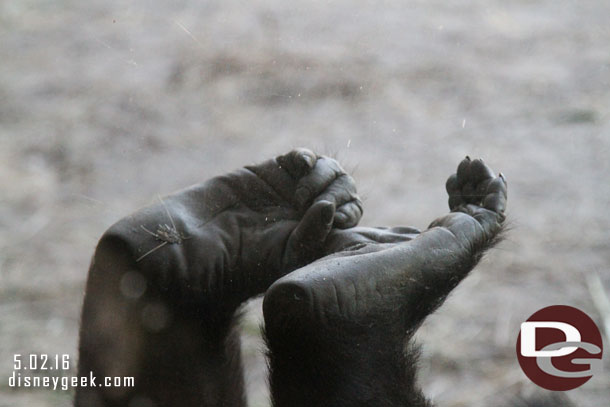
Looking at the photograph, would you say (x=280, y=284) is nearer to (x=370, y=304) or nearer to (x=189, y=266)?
(x=370, y=304)

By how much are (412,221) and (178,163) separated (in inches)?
21.4

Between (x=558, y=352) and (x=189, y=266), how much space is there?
0.57 metres

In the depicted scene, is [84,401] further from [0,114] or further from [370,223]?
[0,114]

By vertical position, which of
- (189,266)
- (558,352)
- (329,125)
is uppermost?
(329,125)

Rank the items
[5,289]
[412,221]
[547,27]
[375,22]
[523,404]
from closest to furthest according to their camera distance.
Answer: [523,404]
[375,22]
[547,27]
[412,221]
[5,289]

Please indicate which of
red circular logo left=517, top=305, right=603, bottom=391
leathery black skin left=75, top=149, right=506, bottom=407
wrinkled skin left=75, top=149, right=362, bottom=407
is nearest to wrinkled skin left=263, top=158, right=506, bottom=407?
leathery black skin left=75, top=149, right=506, bottom=407

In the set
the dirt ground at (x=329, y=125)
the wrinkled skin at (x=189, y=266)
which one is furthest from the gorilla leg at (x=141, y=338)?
the dirt ground at (x=329, y=125)

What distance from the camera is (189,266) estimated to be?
4.11ft

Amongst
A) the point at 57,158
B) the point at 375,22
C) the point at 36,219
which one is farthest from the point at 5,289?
the point at 375,22

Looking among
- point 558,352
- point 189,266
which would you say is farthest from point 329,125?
point 558,352

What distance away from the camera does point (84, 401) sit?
130cm

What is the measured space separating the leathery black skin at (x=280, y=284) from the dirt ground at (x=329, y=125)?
10.8 inches

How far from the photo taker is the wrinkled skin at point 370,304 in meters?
1.01

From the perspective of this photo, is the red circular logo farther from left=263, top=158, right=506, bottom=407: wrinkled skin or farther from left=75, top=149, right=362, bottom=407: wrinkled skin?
left=75, top=149, right=362, bottom=407: wrinkled skin
